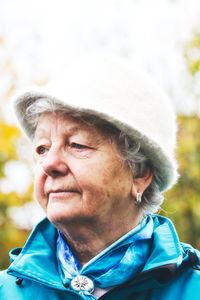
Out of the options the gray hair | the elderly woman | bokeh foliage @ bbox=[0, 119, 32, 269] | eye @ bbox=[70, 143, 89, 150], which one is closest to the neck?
the elderly woman

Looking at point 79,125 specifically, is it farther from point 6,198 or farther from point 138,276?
point 6,198

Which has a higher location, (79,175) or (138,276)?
(79,175)

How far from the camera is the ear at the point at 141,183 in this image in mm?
2279

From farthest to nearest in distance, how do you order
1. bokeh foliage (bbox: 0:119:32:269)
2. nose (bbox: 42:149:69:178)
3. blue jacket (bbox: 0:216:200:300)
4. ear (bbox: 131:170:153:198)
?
1. bokeh foliage (bbox: 0:119:32:269)
2. ear (bbox: 131:170:153:198)
3. nose (bbox: 42:149:69:178)
4. blue jacket (bbox: 0:216:200:300)

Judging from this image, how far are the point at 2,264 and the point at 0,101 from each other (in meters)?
5.73

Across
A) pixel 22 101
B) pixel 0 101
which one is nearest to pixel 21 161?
pixel 0 101

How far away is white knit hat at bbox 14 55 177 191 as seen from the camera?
2047mm

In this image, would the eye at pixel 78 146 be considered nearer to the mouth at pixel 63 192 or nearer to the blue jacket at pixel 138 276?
the mouth at pixel 63 192

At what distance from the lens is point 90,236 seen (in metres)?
2.17

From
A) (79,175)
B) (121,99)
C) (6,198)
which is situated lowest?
(6,198)

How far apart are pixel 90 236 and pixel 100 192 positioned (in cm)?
31

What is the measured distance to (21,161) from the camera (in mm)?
13109

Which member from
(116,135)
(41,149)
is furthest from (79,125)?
(41,149)

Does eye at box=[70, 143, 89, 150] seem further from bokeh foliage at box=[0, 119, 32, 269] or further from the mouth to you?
bokeh foliage at box=[0, 119, 32, 269]
